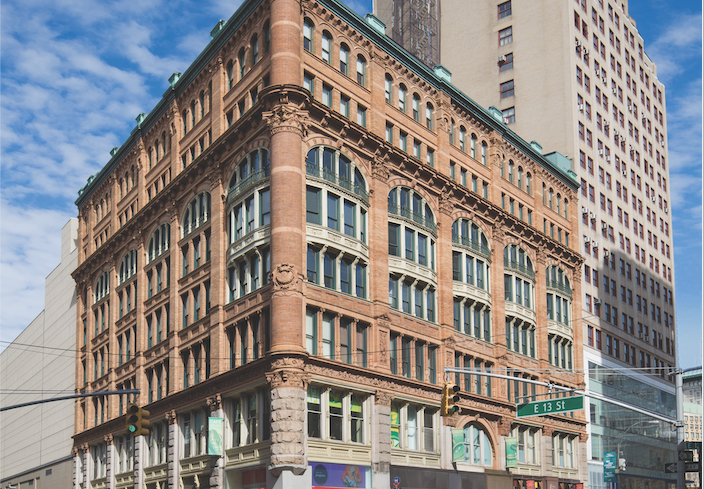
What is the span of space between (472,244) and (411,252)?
7868 millimetres

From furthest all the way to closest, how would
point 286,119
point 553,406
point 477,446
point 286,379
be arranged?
point 477,446 → point 286,119 → point 553,406 → point 286,379

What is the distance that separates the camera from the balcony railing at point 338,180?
4544cm

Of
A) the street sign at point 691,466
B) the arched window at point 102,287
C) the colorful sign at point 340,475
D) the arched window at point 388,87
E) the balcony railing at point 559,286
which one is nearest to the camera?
the street sign at point 691,466

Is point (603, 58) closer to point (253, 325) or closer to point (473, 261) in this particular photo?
point (473, 261)

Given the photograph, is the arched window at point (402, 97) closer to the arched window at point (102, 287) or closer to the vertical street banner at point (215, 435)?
the vertical street banner at point (215, 435)

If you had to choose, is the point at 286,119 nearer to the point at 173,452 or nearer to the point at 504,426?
the point at 173,452

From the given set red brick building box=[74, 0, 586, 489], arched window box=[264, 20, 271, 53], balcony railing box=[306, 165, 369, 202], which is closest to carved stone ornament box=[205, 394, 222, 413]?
red brick building box=[74, 0, 586, 489]

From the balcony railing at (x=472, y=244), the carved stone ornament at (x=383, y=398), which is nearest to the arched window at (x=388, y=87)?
the balcony railing at (x=472, y=244)

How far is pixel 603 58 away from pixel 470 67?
15205 millimetres

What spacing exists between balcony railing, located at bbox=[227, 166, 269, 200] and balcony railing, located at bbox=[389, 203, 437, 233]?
900 cm

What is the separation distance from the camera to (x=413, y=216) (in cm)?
5244

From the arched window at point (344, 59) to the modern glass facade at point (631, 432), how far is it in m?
38.3

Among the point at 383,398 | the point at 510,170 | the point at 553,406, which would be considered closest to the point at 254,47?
the point at 383,398

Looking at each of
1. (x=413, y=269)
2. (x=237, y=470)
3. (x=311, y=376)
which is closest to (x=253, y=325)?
(x=311, y=376)
